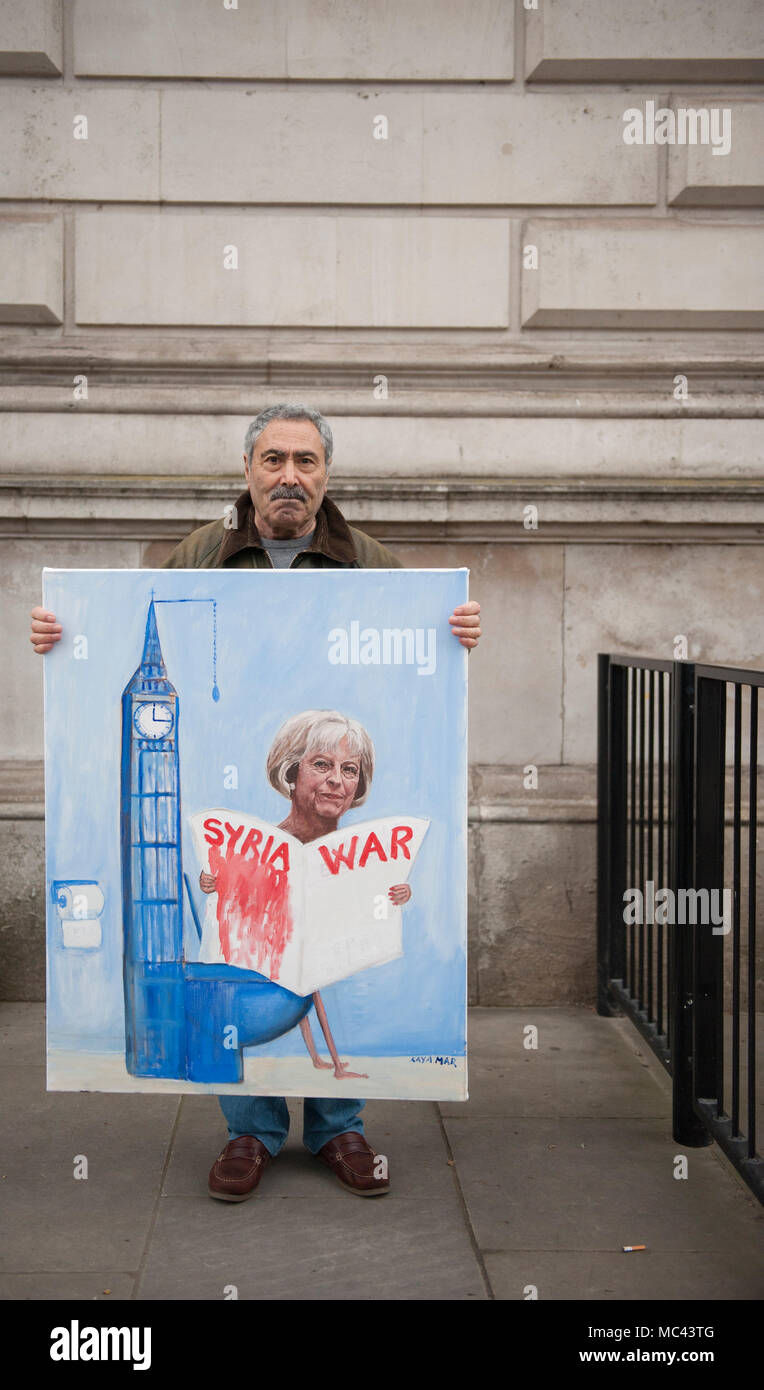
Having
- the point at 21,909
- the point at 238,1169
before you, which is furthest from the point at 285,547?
the point at 21,909

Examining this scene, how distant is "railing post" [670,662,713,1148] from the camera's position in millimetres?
3797

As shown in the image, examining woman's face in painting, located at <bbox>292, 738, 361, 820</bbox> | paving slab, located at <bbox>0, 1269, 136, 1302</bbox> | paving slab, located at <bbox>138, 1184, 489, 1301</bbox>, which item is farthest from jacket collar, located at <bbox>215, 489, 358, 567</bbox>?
paving slab, located at <bbox>0, 1269, 136, 1302</bbox>

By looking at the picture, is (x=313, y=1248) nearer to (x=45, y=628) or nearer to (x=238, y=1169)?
(x=238, y=1169)

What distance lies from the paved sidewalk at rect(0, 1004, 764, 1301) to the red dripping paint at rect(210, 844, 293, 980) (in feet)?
2.24

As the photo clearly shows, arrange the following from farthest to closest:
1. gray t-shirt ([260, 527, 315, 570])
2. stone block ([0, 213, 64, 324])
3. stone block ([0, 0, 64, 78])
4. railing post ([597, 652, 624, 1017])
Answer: stone block ([0, 213, 64, 324]), stone block ([0, 0, 64, 78]), railing post ([597, 652, 624, 1017]), gray t-shirt ([260, 527, 315, 570])

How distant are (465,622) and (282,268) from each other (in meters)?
2.85

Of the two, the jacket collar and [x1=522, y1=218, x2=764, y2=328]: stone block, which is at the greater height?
[x1=522, y1=218, x2=764, y2=328]: stone block

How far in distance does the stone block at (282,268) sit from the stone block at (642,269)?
20 cm

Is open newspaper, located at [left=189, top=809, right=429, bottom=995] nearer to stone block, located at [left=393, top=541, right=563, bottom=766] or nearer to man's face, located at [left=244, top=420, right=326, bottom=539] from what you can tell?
man's face, located at [left=244, top=420, right=326, bottom=539]

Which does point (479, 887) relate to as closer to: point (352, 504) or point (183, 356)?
point (352, 504)

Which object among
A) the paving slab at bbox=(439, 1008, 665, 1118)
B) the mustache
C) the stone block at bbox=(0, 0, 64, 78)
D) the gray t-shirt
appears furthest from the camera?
the stone block at bbox=(0, 0, 64, 78)

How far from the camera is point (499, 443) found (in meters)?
5.55

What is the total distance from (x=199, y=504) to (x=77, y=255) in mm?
1224

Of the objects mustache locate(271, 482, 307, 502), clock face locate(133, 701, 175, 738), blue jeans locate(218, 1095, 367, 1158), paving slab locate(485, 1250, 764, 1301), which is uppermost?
mustache locate(271, 482, 307, 502)
